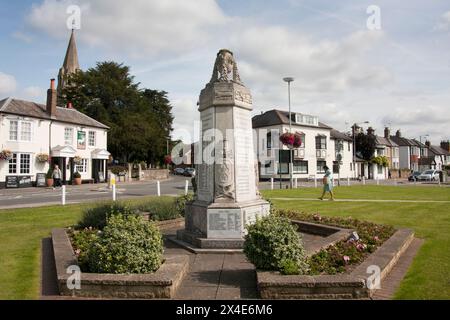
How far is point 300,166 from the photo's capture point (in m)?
53.9

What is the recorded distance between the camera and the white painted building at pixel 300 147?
167 feet

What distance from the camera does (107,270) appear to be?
545 cm

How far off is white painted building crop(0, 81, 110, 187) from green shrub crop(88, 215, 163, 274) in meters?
31.7

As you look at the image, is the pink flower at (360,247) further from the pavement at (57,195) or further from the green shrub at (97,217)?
the pavement at (57,195)

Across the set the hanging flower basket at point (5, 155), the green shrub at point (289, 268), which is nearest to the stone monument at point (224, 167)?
the green shrub at point (289, 268)

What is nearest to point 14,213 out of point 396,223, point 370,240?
point 370,240

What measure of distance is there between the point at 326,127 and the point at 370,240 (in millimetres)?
52787

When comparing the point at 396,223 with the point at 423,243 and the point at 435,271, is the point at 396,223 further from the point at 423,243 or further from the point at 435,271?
the point at 435,271

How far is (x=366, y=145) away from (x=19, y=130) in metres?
56.6

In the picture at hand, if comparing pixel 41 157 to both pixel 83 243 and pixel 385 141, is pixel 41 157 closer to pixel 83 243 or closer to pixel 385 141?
pixel 83 243

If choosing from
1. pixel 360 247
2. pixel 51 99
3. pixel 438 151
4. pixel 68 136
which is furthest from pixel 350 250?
pixel 438 151

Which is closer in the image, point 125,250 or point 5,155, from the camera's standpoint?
point 125,250

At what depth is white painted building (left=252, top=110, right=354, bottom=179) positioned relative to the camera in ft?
167

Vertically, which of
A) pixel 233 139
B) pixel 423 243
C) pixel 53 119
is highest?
pixel 53 119
